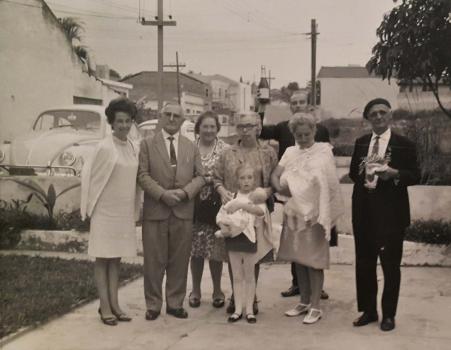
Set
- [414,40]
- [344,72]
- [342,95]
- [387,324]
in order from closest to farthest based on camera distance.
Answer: [387,324], [414,40], [344,72], [342,95]

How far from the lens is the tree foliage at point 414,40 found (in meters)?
6.98

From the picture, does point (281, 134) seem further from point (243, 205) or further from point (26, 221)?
point (26, 221)

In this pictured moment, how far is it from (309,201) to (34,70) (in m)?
8.09

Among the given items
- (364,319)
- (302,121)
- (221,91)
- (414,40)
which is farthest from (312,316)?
(221,91)

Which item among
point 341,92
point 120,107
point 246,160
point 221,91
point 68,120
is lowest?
point 246,160

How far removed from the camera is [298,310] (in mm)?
5402

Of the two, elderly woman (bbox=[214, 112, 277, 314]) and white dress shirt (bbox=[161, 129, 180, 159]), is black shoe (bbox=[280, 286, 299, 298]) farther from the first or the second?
white dress shirt (bbox=[161, 129, 180, 159])

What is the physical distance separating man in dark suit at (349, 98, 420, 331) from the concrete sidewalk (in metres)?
0.26

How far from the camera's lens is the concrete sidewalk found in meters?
4.54

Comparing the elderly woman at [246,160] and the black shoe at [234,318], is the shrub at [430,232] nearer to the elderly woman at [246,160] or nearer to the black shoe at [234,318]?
the elderly woman at [246,160]

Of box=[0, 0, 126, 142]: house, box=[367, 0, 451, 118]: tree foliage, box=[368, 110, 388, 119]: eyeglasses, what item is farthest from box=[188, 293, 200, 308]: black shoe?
box=[0, 0, 126, 142]: house

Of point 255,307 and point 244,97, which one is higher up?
point 244,97

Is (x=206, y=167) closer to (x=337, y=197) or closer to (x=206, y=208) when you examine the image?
(x=206, y=208)

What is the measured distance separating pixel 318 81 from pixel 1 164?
23.1 meters
